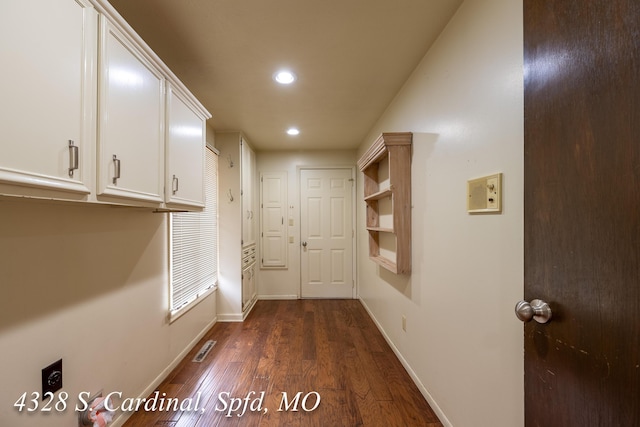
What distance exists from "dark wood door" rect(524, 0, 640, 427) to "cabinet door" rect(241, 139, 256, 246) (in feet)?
10.2

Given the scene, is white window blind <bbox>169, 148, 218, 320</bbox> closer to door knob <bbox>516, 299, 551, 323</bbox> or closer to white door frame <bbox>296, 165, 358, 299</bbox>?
white door frame <bbox>296, 165, 358, 299</bbox>

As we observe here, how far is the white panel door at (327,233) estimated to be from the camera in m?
4.28

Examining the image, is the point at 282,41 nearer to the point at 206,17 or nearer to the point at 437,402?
the point at 206,17

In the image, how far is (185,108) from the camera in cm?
177

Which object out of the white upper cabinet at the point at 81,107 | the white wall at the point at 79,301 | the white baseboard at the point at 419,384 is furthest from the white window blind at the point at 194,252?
the white baseboard at the point at 419,384

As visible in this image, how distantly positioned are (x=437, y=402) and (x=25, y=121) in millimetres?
2363

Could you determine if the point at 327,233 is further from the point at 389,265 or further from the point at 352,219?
the point at 389,265

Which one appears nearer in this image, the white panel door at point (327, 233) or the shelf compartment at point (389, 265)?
the shelf compartment at point (389, 265)

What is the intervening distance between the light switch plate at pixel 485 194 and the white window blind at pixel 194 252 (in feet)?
7.38

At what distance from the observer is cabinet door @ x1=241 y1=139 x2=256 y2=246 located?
3.48 meters

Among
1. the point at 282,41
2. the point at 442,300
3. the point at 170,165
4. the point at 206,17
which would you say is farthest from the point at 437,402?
the point at 206,17

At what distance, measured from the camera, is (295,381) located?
2029mm

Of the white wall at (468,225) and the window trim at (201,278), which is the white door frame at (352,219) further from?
the white wall at (468,225)

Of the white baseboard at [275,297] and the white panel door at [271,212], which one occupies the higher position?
the white panel door at [271,212]
